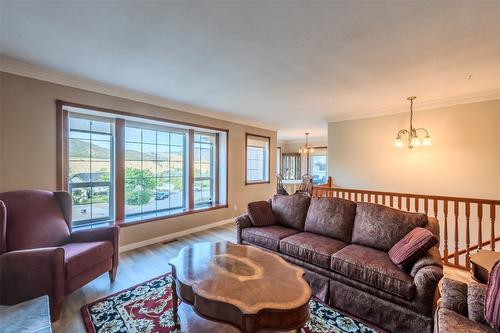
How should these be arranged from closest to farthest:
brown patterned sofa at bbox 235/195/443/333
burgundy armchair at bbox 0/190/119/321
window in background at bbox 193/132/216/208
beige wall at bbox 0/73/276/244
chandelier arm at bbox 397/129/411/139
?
brown patterned sofa at bbox 235/195/443/333
burgundy armchair at bbox 0/190/119/321
beige wall at bbox 0/73/276/244
chandelier arm at bbox 397/129/411/139
window in background at bbox 193/132/216/208

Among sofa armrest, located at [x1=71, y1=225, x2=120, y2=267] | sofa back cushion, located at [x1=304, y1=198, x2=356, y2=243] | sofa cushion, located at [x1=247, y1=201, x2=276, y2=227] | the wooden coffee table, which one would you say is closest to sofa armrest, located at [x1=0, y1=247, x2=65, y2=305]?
sofa armrest, located at [x1=71, y1=225, x2=120, y2=267]

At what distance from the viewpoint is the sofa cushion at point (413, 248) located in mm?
1922

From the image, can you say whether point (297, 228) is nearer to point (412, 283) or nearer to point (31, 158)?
point (412, 283)

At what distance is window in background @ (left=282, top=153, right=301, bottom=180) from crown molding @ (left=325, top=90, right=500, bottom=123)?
477 cm

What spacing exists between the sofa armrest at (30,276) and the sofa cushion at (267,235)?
200cm

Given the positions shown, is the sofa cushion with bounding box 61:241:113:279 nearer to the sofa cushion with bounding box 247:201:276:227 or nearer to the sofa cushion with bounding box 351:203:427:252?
the sofa cushion with bounding box 247:201:276:227

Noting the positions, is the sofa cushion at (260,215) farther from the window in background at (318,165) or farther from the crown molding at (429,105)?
the window in background at (318,165)

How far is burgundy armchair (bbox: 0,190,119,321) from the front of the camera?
1907 millimetres

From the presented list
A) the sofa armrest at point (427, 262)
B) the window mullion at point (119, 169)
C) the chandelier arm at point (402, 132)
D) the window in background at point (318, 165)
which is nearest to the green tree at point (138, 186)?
the window mullion at point (119, 169)

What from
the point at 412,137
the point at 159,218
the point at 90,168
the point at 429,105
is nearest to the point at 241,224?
the point at 159,218

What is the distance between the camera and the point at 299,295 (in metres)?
1.48

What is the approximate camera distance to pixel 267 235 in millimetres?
2945

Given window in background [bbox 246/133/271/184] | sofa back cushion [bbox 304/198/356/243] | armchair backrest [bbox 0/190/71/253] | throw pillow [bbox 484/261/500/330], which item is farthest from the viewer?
→ window in background [bbox 246/133/271/184]

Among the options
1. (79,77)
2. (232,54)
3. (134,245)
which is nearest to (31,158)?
(79,77)
